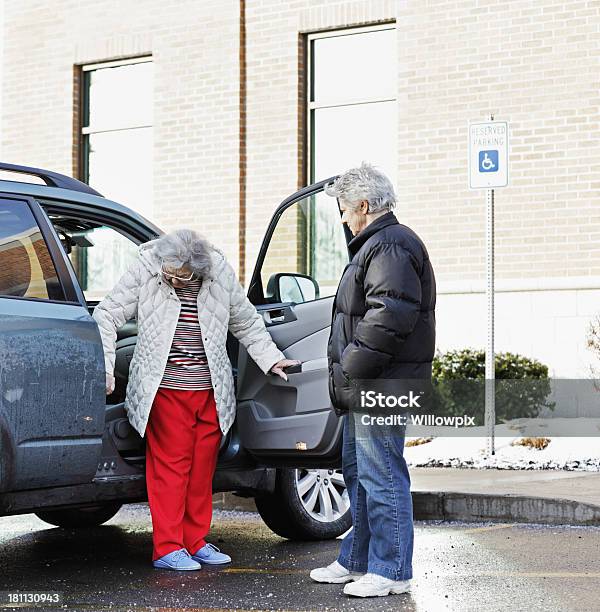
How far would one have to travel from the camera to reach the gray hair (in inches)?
210

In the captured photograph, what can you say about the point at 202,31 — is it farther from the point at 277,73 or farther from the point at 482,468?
the point at 482,468

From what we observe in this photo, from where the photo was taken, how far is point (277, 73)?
46.0 feet

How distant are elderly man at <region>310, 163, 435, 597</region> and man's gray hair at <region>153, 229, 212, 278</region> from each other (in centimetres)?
77

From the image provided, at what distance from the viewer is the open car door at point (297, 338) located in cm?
605

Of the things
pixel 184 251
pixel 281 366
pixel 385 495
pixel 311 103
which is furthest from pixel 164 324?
pixel 311 103

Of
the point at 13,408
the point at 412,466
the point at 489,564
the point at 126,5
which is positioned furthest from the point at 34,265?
the point at 126,5

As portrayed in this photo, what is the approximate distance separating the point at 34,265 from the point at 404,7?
28.3 ft

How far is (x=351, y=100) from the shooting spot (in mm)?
13820

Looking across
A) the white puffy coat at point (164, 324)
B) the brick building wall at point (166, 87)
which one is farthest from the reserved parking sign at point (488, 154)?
the brick building wall at point (166, 87)

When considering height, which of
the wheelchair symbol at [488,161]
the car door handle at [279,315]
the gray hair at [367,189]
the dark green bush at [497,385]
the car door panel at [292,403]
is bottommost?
the dark green bush at [497,385]

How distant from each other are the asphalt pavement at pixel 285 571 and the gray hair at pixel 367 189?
1681 millimetres

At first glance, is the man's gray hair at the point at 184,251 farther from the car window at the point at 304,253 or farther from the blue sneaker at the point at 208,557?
the blue sneaker at the point at 208,557

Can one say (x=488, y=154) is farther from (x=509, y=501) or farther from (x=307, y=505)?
(x=307, y=505)

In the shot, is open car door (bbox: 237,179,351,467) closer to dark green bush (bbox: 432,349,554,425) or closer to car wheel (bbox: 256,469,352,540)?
car wheel (bbox: 256,469,352,540)
